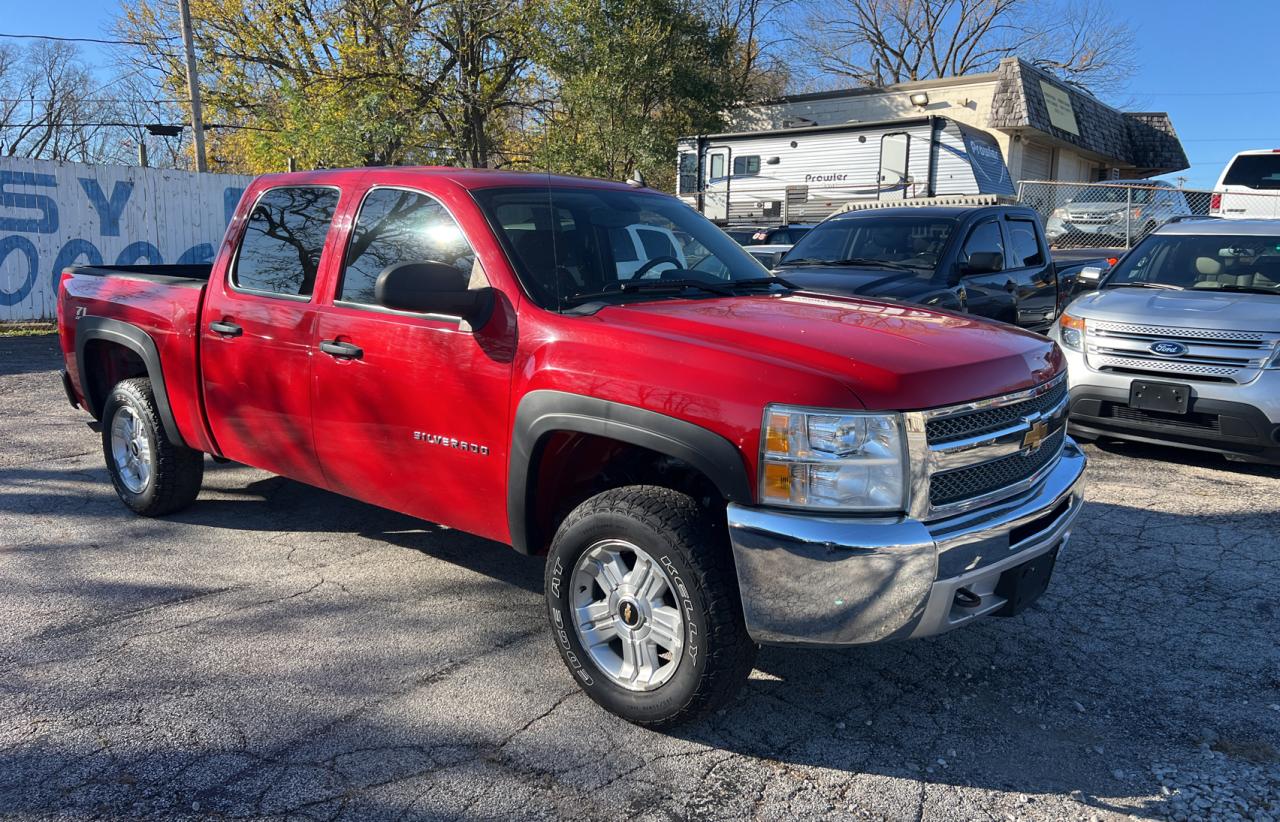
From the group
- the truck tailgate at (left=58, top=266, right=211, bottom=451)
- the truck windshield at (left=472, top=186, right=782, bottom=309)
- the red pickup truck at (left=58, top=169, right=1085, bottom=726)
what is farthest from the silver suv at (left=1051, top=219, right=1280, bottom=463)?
the truck tailgate at (left=58, top=266, right=211, bottom=451)

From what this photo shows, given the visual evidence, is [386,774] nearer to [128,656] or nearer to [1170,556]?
[128,656]

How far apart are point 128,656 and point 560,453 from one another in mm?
1859

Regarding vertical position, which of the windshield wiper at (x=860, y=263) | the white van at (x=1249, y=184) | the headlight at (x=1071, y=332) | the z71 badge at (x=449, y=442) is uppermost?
the white van at (x=1249, y=184)

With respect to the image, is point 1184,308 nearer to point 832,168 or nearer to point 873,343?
point 873,343

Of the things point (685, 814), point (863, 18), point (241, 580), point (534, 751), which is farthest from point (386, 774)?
point (863, 18)

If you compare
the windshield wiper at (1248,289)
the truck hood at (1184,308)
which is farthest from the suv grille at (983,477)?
the windshield wiper at (1248,289)

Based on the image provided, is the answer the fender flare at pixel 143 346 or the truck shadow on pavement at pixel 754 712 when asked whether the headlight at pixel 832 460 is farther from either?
the fender flare at pixel 143 346

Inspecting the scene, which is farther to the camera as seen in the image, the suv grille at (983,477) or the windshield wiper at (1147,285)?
the windshield wiper at (1147,285)

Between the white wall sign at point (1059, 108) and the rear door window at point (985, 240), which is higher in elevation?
the white wall sign at point (1059, 108)

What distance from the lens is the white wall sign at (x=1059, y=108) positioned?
26.3 meters

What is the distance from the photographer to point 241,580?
4.45 m

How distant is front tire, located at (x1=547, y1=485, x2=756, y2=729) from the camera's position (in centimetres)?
290

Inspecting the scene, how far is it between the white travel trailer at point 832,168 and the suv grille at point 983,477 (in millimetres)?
12496

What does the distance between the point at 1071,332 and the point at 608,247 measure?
4473 mm
